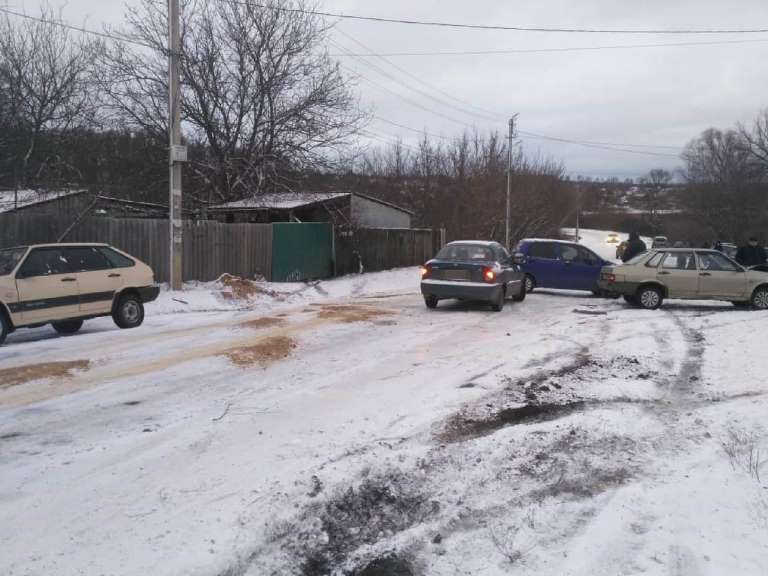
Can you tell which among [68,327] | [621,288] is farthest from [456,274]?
[68,327]

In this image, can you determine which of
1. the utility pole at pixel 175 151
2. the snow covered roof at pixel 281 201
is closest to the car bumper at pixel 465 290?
the utility pole at pixel 175 151

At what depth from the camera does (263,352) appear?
9047mm

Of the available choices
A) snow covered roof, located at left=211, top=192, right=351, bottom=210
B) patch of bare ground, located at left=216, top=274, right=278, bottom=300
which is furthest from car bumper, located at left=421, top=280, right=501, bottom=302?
snow covered roof, located at left=211, top=192, right=351, bottom=210

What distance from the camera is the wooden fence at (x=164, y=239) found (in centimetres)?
1498

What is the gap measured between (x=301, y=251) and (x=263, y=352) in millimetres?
12370

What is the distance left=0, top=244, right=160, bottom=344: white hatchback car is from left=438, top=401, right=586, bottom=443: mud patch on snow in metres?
7.55

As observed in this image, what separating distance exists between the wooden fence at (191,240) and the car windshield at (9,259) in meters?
4.85

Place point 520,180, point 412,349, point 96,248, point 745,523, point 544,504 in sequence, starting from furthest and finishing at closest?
point 520,180 → point 96,248 → point 412,349 → point 544,504 → point 745,523

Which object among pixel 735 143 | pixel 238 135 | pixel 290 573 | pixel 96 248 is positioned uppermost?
pixel 735 143

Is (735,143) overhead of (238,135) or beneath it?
overhead

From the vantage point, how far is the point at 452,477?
14.9ft

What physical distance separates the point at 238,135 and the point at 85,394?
20.7 m

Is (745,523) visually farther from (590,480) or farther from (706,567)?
(590,480)


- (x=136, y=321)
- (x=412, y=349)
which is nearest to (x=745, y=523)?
(x=412, y=349)
